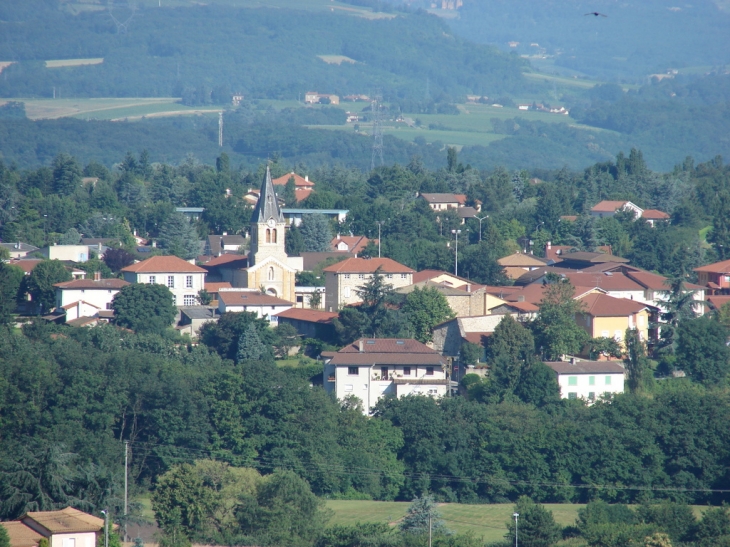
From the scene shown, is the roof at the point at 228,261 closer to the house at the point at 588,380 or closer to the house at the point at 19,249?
the house at the point at 19,249

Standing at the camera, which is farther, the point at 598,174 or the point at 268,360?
the point at 598,174

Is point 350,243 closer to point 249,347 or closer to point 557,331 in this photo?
point 249,347

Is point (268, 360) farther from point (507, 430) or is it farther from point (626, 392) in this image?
point (626, 392)

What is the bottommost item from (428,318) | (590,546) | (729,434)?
(590,546)

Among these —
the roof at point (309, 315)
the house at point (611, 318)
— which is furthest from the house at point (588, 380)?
the roof at point (309, 315)

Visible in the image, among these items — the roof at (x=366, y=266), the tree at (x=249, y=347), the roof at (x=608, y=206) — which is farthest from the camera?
the roof at (x=608, y=206)

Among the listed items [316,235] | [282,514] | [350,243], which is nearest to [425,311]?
[282,514]

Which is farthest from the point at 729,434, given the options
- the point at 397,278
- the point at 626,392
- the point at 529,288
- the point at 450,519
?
the point at 397,278
